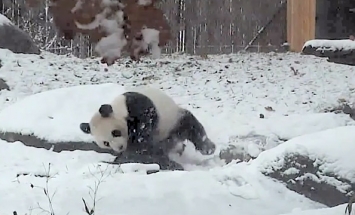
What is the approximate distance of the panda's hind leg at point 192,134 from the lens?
5.02 metres

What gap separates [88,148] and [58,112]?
749 millimetres

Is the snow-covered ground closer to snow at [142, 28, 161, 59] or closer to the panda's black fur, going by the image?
the panda's black fur

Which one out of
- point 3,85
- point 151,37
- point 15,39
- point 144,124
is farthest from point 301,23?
point 151,37

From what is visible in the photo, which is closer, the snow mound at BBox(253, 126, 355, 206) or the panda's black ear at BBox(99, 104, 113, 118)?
the snow mound at BBox(253, 126, 355, 206)

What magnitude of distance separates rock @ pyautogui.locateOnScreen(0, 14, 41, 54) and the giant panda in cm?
445

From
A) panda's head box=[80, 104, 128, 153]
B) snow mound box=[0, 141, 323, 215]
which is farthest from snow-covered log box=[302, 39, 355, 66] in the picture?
panda's head box=[80, 104, 128, 153]

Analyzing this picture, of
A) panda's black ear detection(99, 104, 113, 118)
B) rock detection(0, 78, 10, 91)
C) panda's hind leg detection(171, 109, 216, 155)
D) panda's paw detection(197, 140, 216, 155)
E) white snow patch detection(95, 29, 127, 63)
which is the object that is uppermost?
white snow patch detection(95, 29, 127, 63)

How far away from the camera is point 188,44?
9430 millimetres

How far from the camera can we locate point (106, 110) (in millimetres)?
4719

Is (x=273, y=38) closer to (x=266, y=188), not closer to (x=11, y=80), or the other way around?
(x=11, y=80)

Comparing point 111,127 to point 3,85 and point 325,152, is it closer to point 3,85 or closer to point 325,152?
point 325,152

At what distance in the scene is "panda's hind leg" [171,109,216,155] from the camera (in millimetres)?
5020

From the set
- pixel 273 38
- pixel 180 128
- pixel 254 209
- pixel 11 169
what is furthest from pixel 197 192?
pixel 273 38

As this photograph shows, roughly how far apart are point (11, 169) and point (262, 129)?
2220mm
